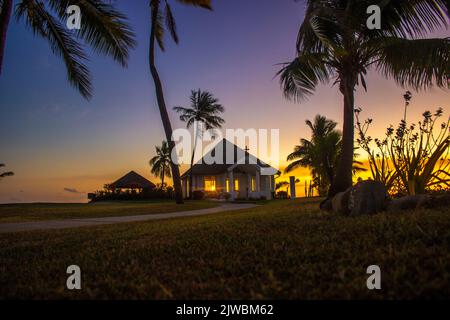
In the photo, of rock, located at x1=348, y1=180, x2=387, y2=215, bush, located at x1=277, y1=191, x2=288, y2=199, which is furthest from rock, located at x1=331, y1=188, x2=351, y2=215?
bush, located at x1=277, y1=191, x2=288, y2=199

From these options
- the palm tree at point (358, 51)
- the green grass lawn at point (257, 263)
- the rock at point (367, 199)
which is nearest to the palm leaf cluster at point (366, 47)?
the palm tree at point (358, 51)

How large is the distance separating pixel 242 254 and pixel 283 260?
0.50 metres

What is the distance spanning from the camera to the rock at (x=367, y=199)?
5.17 meters

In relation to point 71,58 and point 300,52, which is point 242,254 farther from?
point 71,58

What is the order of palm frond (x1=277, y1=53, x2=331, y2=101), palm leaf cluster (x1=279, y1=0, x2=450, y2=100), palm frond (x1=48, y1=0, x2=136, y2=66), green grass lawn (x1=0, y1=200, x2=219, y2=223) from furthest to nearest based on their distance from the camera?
green grass lawn (x1=0, y1=200, x2=219, y2=223), palm frond (x1=48, y1=0, x2=136, y2=66), palm frond (x1=277, y1=53, x2=331, y2=101), palm leaf cluster (x1=279, y1=0, x2=450, y2=100)

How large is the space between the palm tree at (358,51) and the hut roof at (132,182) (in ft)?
92.0

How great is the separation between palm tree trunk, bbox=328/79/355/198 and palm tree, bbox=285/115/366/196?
7.12m

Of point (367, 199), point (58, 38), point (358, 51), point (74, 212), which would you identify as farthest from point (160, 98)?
point (367, 199)

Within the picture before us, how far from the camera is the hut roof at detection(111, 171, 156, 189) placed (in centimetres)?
3336

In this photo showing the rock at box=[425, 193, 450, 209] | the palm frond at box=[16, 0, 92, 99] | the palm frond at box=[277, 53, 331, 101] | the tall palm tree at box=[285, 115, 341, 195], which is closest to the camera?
the rock at box=[425, 193, 450, 209]

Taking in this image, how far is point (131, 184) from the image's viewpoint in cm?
3391

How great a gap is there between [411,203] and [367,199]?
0.72 m

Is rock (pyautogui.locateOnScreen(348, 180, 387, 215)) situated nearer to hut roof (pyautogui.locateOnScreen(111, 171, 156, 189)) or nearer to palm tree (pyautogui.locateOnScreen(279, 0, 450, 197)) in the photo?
palm tree (pyautogui.locateOnScreen(279, 0, 450, 197))
